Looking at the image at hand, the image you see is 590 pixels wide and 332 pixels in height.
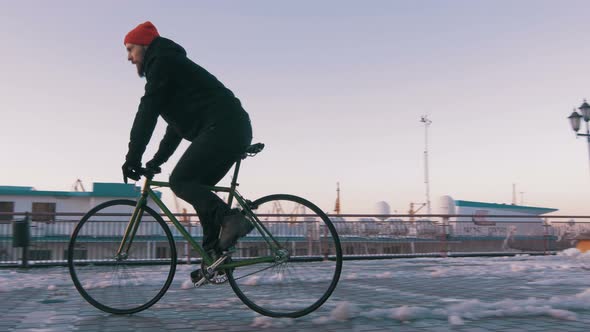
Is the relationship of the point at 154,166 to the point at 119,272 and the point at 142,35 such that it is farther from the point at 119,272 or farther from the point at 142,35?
the point at 142,35

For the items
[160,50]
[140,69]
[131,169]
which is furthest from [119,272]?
[160,50]

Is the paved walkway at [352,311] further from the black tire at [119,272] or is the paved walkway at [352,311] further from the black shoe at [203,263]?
the black shoe at [203,263]

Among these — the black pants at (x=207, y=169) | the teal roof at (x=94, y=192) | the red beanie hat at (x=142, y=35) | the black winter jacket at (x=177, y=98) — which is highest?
the teal roof at (x=94, y=192)

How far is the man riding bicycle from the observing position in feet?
12.0

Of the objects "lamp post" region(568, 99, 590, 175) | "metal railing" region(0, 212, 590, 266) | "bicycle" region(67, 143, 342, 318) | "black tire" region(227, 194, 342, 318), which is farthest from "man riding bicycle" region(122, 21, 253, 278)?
"lamp post" region(568, 99, 590, 175)

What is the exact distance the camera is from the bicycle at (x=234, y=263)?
12.3 ft

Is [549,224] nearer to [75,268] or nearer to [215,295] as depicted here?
[215,295]

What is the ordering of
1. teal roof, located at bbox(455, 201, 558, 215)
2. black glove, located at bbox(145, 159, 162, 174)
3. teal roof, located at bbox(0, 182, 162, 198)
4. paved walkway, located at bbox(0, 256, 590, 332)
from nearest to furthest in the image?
paved walkway, located at bbox(0, 256, 590, 332), black glove, located at bbox(145, 159, 162, 174), teal roof, located at bbox(0, 182, 162, 198), teal roof, located at bbox(455, 201, 558, 215)

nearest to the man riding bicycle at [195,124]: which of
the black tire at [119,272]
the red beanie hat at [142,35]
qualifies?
the red beanie hat at [142,35]

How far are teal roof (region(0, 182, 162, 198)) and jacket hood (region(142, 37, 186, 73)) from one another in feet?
91.7

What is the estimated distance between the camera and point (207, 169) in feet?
12.2

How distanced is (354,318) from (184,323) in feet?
4.14

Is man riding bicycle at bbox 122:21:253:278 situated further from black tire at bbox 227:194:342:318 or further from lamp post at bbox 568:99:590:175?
lamp post at bbox 568:99:590:175

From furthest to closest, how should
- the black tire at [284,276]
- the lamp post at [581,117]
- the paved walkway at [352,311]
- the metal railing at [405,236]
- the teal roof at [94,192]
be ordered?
the teal roof at [94,192] → the lamp post at [581,117] → the metal railing at [405,236] → the black tire at [284,276] → the paved walkway at [352,311]
